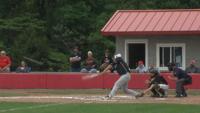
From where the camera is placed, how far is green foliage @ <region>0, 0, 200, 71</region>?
52.5m

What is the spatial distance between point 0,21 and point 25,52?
7.29 m

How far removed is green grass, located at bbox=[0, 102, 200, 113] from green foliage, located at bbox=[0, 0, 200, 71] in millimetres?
25037

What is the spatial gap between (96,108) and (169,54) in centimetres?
1533

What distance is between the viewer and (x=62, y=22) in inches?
2228

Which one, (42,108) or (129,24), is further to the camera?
(129,24)

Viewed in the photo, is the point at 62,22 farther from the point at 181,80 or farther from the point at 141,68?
the point at 181,80

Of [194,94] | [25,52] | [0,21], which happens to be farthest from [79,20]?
[194,94]

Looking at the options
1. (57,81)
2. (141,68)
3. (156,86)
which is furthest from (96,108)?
(57,81)

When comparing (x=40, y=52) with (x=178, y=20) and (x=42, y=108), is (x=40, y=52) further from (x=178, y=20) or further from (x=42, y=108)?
(x=42, y=108)

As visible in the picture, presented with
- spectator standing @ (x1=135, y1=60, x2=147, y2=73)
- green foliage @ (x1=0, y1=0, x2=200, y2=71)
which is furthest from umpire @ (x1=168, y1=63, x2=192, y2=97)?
green foliage @ (x1=0, y1=0, x2=200, y2=71)

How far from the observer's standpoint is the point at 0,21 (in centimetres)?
5362

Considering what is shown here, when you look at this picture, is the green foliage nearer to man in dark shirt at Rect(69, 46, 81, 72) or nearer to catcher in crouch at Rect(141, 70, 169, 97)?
man in dark shirt at Rect(69, 46, 81, 72)

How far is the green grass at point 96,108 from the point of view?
2180 cm

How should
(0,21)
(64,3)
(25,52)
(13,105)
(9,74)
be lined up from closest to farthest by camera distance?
(13,105) → (9,74) → (25,52) → (0,21) → (64,3)
